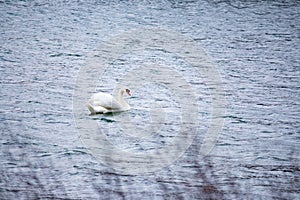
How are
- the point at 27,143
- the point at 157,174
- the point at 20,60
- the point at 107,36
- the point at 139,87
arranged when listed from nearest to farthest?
1. the point at 157,174
2. the point at 27,143
3. the point at 139,87
4. the point at 20,60
5. the point at 107,36

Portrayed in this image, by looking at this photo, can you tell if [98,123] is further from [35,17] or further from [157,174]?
[35,17]

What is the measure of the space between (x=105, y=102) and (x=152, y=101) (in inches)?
13.1

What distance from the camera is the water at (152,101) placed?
2.17 meters

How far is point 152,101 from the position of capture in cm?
402

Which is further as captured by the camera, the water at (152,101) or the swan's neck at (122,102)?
the swan's neck at (122,102)

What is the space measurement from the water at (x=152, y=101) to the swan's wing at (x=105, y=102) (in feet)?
0.29

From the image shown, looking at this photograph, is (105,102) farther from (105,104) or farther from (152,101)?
(152,101)

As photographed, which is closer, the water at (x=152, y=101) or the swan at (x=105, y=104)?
the water at (x=152, y=101)

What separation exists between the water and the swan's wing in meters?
0.09

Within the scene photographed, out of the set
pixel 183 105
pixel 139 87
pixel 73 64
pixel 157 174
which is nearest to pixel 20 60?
pixel 73 64

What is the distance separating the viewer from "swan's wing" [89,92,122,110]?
3811mm

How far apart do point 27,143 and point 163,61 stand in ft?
7.51

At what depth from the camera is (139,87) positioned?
173 inches

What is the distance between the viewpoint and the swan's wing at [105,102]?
12.5 feet
